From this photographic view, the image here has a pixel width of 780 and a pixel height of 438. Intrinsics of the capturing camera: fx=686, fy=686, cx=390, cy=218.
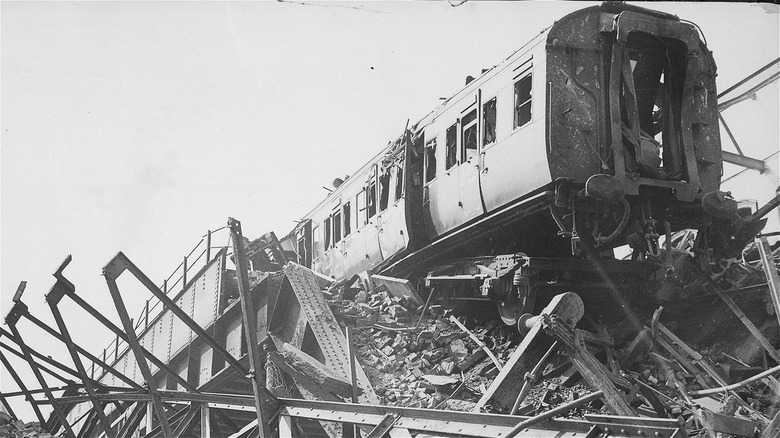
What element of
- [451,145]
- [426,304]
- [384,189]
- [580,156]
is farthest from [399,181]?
[580,156]

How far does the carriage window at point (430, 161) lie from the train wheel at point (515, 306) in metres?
2.60

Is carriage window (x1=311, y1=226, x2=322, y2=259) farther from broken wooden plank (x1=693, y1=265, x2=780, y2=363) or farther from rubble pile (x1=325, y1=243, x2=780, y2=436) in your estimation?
broken wooden plank (x1=693, y1=265, x2=780, y2=363)

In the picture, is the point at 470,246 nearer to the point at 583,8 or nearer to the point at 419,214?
the point at 419,214

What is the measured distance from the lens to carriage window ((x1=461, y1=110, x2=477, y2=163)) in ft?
32.6

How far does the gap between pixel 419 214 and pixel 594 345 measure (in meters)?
4.10

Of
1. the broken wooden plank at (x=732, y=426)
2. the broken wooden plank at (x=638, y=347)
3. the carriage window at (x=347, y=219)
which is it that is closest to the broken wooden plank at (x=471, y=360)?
the broken wooden plank at (x=638, y=347)

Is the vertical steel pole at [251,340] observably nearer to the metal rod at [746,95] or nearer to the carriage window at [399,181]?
the carriage window at [399,181]

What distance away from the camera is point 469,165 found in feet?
32.2

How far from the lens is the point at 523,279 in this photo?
9.11 m

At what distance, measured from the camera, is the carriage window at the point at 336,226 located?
1636cm

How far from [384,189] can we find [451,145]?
2.67 metres

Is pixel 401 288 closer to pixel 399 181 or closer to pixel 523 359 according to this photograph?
pixel 399 181

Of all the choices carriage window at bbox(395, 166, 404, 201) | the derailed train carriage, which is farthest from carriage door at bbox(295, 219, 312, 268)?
the derailed train carriage

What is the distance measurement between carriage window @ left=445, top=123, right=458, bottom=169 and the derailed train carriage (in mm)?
20
